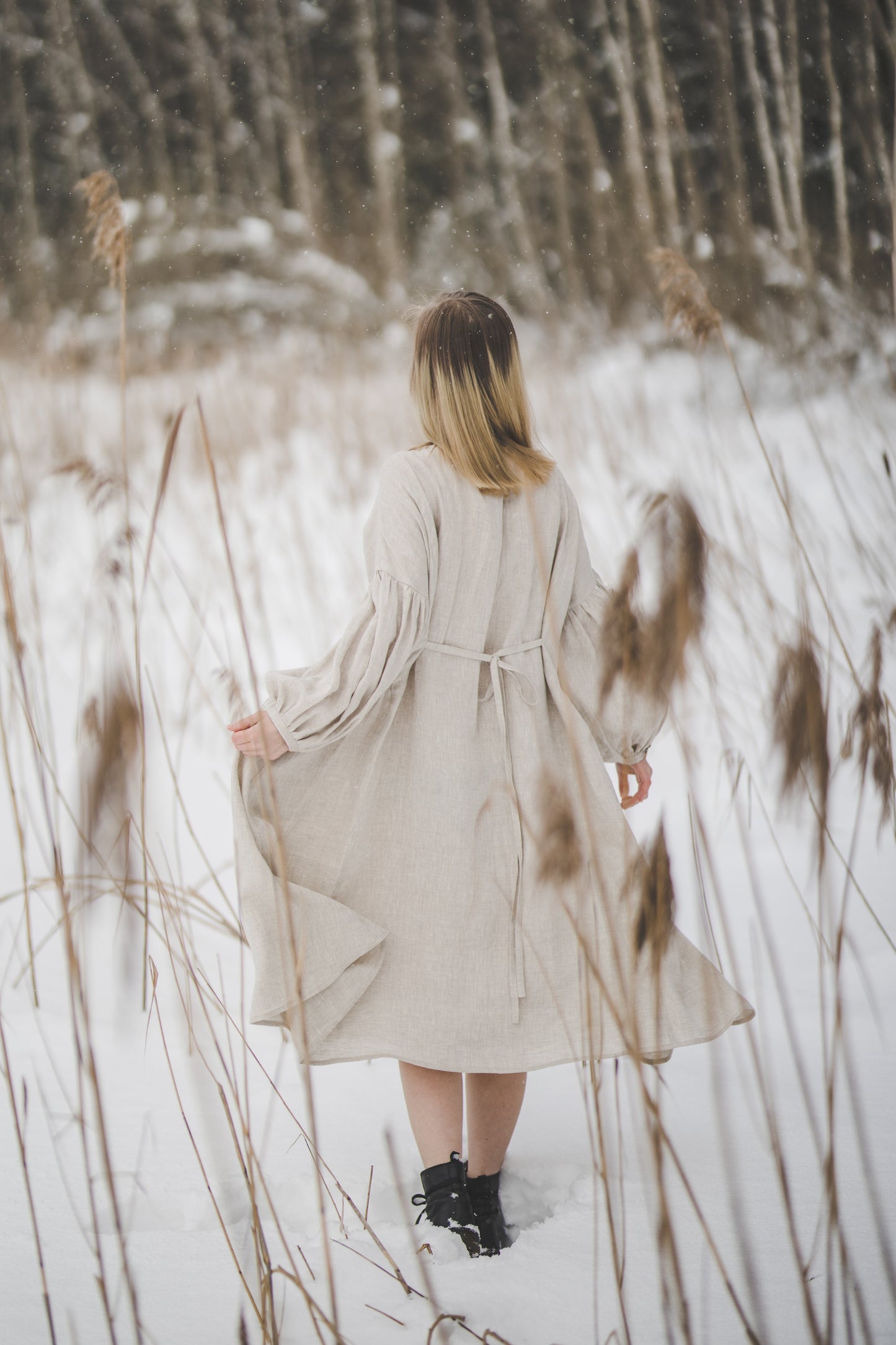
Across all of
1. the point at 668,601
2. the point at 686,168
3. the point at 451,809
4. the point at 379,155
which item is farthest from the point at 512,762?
the point at 379,155

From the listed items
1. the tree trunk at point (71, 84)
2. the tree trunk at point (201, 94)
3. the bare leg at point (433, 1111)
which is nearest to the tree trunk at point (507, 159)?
the tree trunk at point (201, 94)

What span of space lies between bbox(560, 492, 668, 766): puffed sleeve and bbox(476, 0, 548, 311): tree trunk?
4.53m

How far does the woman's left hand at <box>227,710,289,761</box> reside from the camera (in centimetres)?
97

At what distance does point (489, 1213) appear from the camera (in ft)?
3.44

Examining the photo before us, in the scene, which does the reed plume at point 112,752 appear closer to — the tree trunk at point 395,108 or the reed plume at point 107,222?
the reed plume at point 107,222

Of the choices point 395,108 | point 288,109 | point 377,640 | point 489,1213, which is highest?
point 288,109

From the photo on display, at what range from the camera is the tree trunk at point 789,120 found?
4.43 metres

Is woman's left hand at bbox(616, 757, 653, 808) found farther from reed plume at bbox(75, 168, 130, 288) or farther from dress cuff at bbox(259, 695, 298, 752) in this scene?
reed plume at bbox(75, 168, 130, 288)

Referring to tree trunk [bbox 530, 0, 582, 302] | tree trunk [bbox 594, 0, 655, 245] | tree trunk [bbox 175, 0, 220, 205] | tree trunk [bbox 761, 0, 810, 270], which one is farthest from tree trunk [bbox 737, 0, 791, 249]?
tree trunk [bbox 175, 0, 220, 205]

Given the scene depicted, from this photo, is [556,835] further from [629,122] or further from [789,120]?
[629,122]

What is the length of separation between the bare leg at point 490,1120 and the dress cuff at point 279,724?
48 centimetres

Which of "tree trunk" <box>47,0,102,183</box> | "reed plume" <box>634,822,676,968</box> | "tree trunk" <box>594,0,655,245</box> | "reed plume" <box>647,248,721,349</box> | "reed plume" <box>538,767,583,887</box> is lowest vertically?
"reed plume" <box>634,822,676,968</box>

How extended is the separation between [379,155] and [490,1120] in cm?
608

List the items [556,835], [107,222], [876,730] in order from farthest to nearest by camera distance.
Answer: [107,222] < [876,730] < [556,835]
